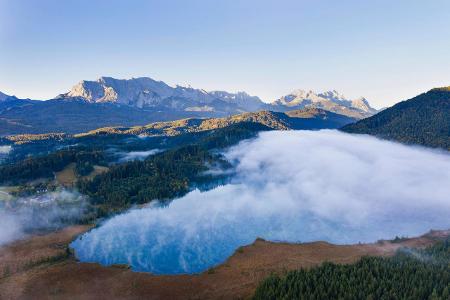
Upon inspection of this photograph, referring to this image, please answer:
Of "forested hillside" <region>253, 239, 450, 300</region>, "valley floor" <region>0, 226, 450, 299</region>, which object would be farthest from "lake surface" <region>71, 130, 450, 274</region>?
"forested hillside" <region>253, 239, 450, 300</region>

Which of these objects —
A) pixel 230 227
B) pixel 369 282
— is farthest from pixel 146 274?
pixel 369 282

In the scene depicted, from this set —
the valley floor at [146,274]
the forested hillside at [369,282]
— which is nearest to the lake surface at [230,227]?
the valley floor at [146,274]

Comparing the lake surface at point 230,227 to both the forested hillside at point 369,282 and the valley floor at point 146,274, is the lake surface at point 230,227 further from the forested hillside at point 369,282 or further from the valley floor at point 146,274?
the forested hillside at point 369,282

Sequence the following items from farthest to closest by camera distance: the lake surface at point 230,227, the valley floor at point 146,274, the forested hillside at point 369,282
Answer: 1. the lake surface at point 230,227
2. the valley floor at point 146,274
3. the forested hillside at point 369,282

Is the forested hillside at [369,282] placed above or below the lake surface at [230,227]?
above

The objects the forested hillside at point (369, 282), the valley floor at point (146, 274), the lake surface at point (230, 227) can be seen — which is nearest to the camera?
the forested hillside at point (369, 282)

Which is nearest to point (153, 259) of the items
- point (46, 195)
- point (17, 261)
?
point (17, 261)

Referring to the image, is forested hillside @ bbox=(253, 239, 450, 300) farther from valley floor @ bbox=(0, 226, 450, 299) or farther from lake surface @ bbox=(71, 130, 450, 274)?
lake surface @ bbox=(71, 130, 450, 274)

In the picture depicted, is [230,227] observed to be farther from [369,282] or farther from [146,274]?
[369,282]

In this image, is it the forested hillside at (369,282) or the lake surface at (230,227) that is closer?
the forested hillside at (369,282)
